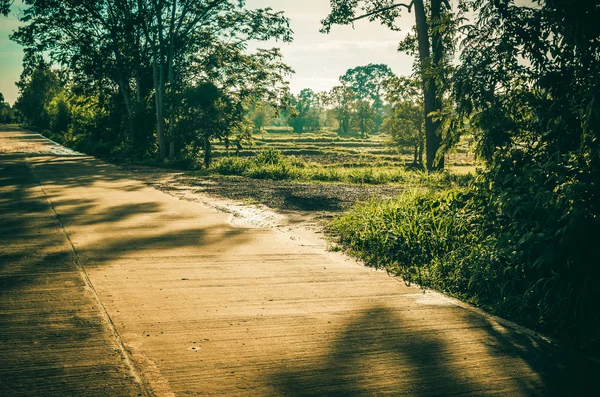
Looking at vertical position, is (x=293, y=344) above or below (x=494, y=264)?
below

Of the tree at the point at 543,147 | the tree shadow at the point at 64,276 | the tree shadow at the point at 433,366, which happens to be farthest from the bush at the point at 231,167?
the tree shadow at the point at 433,366

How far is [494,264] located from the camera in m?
5.05

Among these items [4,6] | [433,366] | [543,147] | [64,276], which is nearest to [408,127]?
[4,6]

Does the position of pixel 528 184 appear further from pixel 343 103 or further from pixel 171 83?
pixel 343 103

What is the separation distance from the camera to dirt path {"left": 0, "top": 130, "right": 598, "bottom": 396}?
3258mm

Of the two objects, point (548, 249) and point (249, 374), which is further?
point (548, 249)

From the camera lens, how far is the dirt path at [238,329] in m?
3.26

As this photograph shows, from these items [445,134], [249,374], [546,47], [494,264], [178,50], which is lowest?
[249,374]

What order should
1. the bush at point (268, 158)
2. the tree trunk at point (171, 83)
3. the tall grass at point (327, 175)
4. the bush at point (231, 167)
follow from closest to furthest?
1. the tall grass at point (327, 175)
2. the bush at point (231, 167)
3. the bush at point (268, 158)
4. the tree trunk at point (171, 83)

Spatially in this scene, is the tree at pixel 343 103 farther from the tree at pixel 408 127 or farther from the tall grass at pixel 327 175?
the tall grass at pixel 327 175

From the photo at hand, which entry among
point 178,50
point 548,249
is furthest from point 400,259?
point 178,50

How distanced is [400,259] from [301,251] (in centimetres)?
134

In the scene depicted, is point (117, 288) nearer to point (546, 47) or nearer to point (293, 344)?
point (293, 344)

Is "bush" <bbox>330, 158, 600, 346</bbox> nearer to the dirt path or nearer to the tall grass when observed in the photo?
the dirt path
